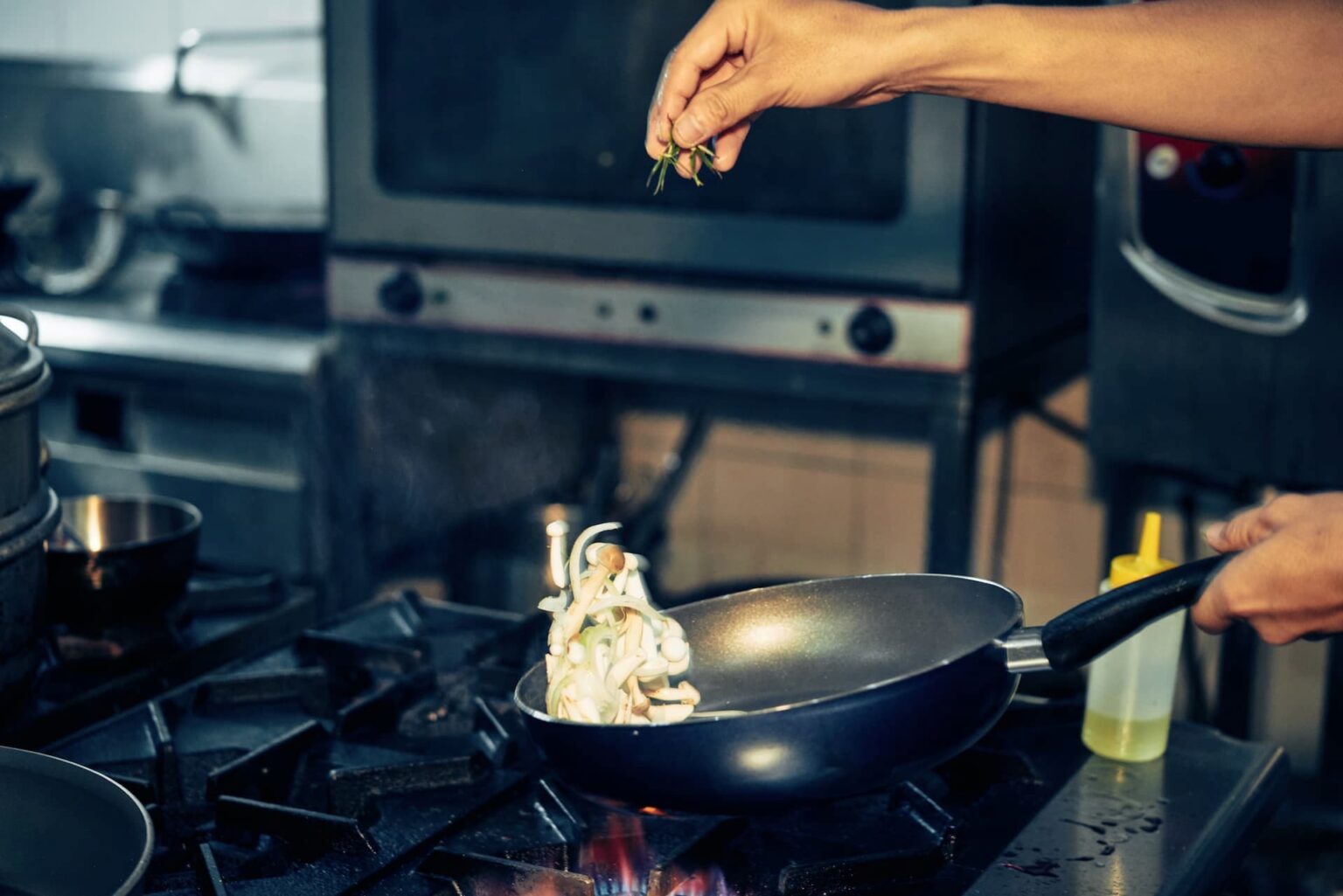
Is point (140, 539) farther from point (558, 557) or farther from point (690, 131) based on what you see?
point (690, 131)

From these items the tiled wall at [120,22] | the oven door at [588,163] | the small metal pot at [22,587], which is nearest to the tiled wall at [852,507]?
the oven door at [588,163]

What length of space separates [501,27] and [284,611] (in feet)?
3.10

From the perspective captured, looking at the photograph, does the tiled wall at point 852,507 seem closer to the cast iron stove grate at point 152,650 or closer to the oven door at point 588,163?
the oven door at point 588,163

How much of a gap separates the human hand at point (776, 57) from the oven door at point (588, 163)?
714mm

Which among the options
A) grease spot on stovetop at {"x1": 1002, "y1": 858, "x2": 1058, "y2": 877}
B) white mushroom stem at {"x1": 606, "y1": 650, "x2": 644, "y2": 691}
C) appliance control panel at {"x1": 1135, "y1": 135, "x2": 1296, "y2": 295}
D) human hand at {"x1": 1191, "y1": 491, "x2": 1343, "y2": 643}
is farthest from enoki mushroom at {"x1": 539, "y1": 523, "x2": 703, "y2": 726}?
appliance control panel at {"x1": 1135, "y1": 135, "x2": 1296, "y2": 295}

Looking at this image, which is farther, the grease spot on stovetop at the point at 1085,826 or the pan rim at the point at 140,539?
the pan rim at the point at 140,539

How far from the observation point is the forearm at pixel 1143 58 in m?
0.95

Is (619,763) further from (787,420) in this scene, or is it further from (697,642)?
(787,420)

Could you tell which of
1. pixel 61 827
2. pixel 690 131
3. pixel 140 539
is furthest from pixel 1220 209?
pixel 61 827

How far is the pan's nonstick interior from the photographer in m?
0.96

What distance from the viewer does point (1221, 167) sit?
1.58 meters

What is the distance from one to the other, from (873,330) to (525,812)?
36.8 inches

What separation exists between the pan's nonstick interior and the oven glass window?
805 millimetres

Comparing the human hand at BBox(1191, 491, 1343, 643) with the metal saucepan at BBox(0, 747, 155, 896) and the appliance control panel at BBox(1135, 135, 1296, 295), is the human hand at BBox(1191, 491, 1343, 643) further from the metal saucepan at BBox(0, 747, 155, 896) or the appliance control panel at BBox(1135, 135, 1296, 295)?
the appliance control panel at BBox(1135, 135, 1296, 295)
